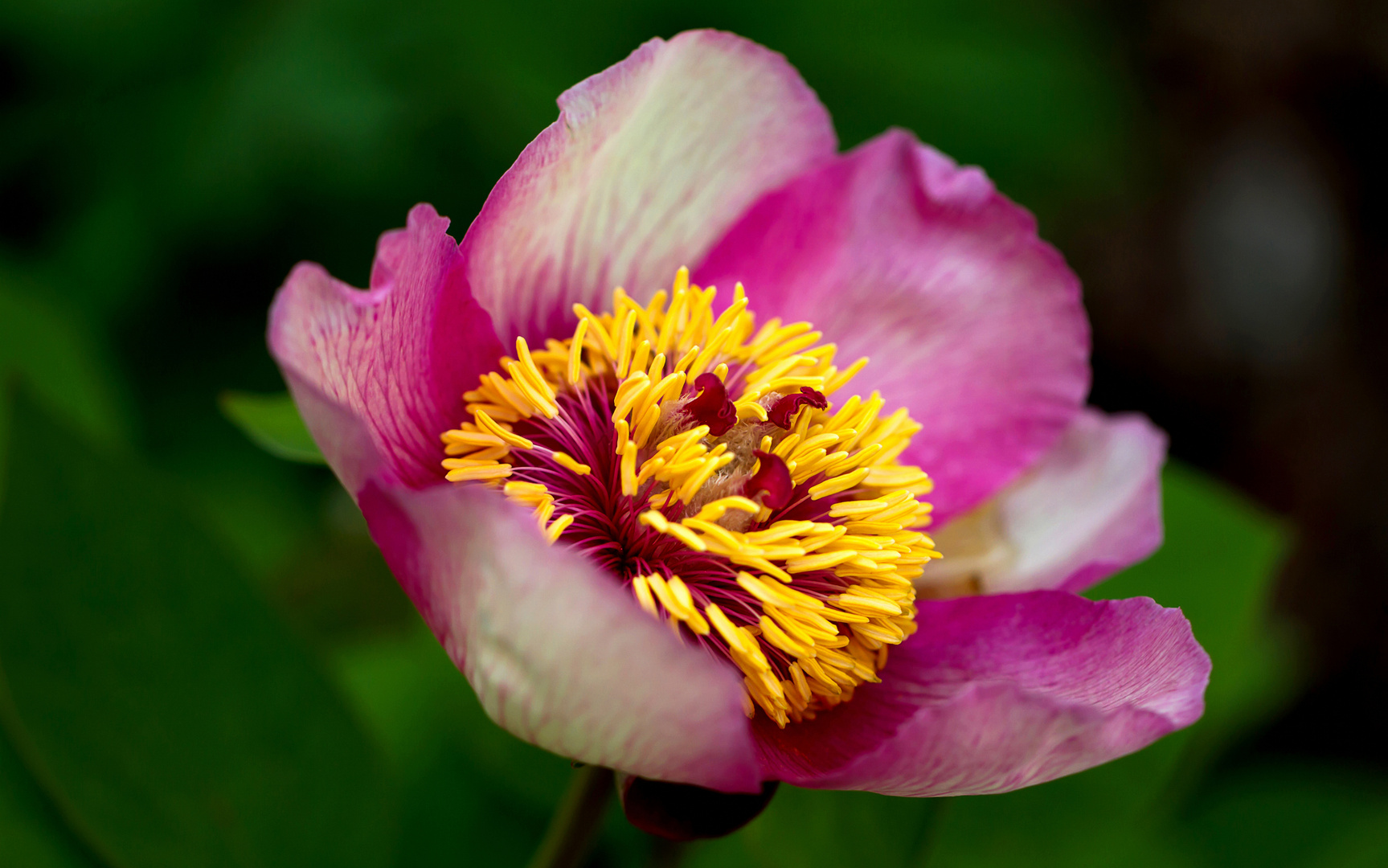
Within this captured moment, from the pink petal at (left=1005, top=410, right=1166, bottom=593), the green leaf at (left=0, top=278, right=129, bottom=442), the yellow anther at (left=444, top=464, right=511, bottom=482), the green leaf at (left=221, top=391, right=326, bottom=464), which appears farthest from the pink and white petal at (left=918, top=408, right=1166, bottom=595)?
the green leaf at (left=0, top=278, right=129, bottom=442)

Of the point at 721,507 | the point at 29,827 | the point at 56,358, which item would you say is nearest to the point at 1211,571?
the point at 721,507

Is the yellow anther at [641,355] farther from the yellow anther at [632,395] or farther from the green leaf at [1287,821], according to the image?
the green leaf at [1287,821]

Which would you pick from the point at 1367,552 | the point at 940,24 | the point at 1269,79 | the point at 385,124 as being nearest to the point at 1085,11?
the point at 1269,79

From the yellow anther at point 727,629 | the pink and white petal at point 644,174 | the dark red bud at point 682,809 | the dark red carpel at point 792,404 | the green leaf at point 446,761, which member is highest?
the pink and white petal at point 644,174

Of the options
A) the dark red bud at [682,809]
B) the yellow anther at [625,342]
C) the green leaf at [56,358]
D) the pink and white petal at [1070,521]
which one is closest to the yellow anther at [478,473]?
A: the yellow anther at [625,342]

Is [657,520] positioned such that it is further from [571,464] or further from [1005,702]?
[1005,702]

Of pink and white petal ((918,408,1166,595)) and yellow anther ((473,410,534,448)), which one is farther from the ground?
yellow anther ((473,410,534,448))

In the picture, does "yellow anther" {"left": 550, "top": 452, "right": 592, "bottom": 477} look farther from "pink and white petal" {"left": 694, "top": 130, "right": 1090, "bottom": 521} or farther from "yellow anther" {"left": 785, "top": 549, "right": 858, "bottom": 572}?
"pink and white petal" {"left": 694, "top": 130, "right": 1090, "bottom": 521}
